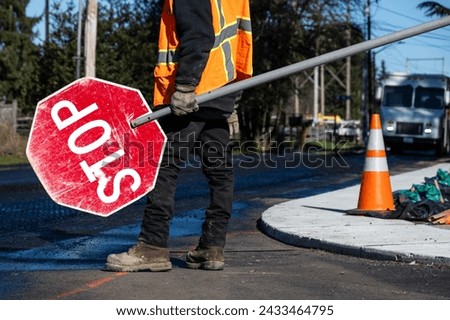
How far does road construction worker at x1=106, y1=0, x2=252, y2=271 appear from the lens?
6.22m

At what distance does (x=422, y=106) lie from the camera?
129ft

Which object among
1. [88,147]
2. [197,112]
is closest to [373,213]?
[197,112]

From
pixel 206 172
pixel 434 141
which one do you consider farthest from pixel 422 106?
pixel 206 172

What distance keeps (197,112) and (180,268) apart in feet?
3.44

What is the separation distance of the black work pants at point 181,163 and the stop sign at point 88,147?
85 centimetres

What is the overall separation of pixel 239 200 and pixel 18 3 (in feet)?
207

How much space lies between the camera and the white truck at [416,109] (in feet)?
128

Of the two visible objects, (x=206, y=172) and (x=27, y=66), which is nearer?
(x=206, y=172)

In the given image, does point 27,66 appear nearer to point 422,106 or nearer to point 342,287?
point 422,106

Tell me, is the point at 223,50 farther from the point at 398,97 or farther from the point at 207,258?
the point at 398,97

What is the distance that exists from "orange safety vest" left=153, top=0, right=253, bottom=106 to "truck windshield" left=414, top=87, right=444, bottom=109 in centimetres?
3316

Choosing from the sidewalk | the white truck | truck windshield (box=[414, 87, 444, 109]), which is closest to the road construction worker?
the sidewalk

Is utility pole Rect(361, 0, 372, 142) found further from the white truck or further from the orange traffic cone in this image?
the orange traffic cone
